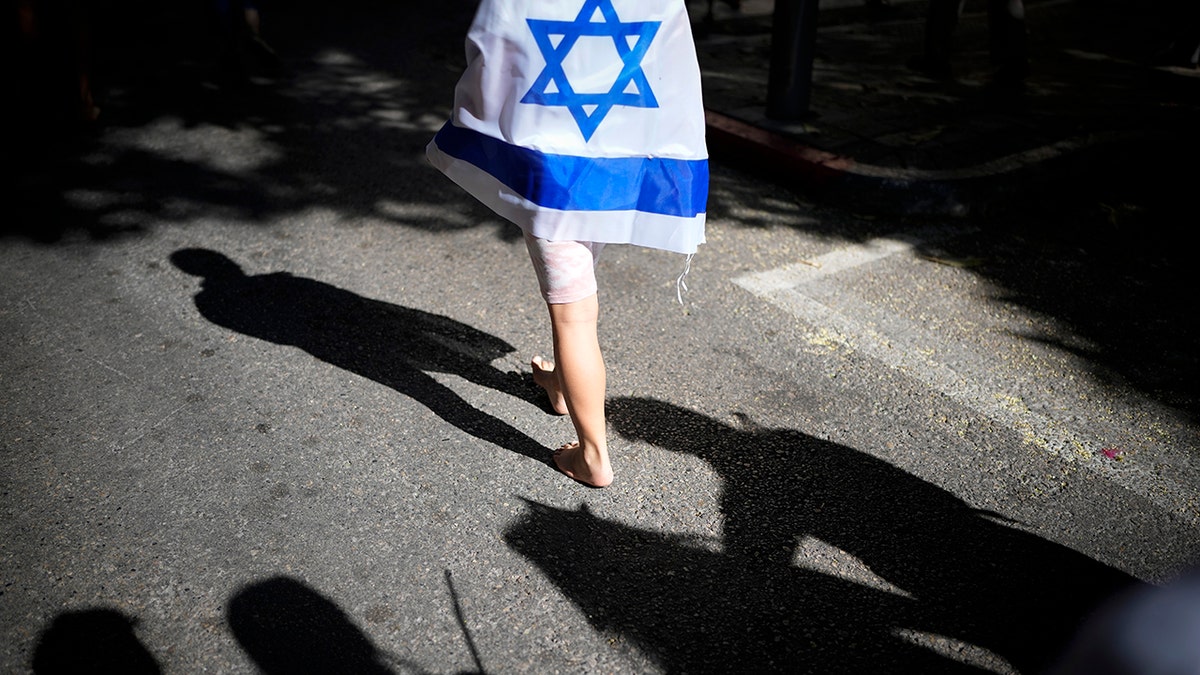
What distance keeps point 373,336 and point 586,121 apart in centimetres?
160

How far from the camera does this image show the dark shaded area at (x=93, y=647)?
6.44 ft

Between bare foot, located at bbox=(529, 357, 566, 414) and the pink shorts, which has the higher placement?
the pink shorts

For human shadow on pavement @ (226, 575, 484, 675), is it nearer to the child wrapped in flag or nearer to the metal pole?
the child wrapped in flag

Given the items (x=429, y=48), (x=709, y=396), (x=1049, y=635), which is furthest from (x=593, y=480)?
(x=429, y=48)

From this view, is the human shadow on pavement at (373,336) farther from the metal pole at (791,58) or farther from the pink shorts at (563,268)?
the metal pole at (791,58)

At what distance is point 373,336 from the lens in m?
3.33

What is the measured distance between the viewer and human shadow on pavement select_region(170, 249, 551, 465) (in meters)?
2.95

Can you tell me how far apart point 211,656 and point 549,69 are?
5.16ft

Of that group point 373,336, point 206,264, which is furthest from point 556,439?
point 206,264

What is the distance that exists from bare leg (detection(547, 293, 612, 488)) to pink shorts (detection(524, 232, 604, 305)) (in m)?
0.03

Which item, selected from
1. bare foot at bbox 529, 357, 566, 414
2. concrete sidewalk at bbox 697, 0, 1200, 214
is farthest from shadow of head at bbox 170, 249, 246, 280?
concrete sidewalk at bbox 697, 0, 1200, 214

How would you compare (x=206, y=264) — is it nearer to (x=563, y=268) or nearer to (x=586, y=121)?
(x=563, y=268)

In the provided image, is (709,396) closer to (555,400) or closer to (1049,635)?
(555,400)

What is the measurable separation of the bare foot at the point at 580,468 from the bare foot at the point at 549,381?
269 mm
